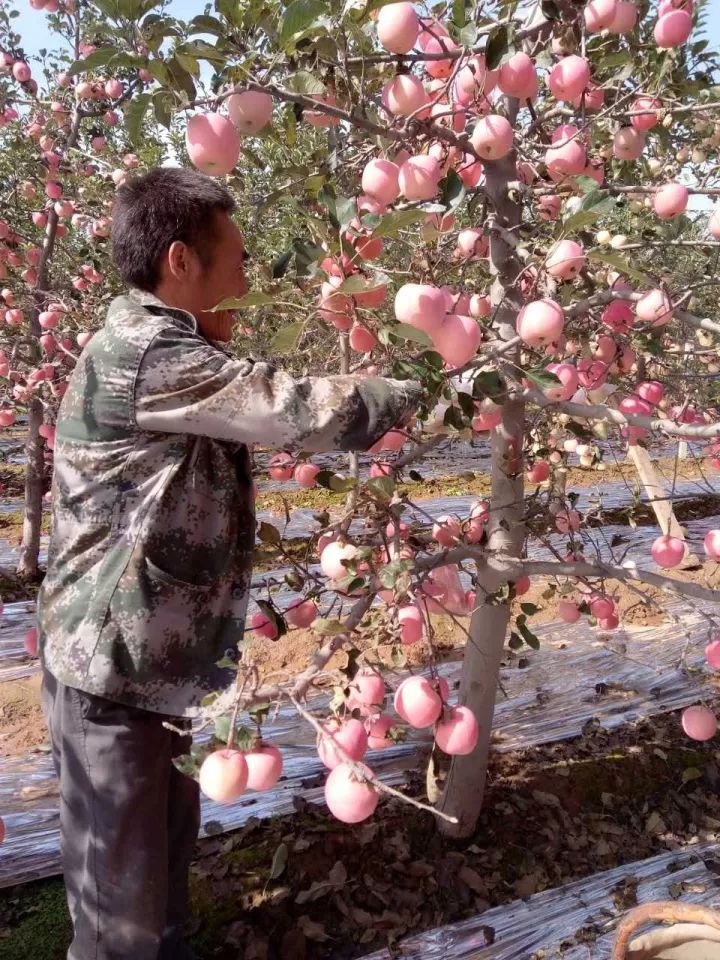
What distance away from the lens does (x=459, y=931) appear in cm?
202

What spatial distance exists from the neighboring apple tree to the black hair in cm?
11

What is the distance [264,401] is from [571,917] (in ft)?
5.99

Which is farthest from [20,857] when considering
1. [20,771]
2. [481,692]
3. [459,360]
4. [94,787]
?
[459,360]

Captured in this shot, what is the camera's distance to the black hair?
4.73 feet

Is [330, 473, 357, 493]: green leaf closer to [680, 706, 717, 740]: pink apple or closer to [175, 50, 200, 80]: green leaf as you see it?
[175, 50, 200, 80]: green leaf

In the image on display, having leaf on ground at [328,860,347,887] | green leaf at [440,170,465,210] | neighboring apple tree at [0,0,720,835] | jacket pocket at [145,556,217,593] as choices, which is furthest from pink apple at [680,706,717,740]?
green leaf at [440,170,465,210]

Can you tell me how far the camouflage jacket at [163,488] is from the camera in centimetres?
123

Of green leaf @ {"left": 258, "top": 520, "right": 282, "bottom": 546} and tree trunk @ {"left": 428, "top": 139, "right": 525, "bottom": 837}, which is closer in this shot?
green leaf @ {"left": 258, "top": 520, "right": 282, "bottom": 546}

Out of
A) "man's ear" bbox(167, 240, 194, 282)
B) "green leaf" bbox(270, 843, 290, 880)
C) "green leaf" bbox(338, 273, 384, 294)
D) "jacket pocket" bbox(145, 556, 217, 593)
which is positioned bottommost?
"green leaf" bbox(270, 843, 290, 880)

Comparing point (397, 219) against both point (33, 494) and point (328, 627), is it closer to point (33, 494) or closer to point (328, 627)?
point (328, 627)

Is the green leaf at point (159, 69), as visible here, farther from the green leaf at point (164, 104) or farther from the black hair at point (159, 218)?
the black hair at point (159, 218)

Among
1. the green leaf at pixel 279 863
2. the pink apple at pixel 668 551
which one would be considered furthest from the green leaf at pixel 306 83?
the green leaf at pixel 279 863

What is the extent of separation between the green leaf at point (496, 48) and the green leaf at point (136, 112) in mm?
587

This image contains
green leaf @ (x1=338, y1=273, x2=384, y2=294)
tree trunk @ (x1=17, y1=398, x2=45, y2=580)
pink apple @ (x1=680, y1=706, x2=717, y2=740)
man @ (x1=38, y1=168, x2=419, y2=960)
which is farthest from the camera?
tree trunk @ (x1=17, y1=398, x2=45, y2=580)
